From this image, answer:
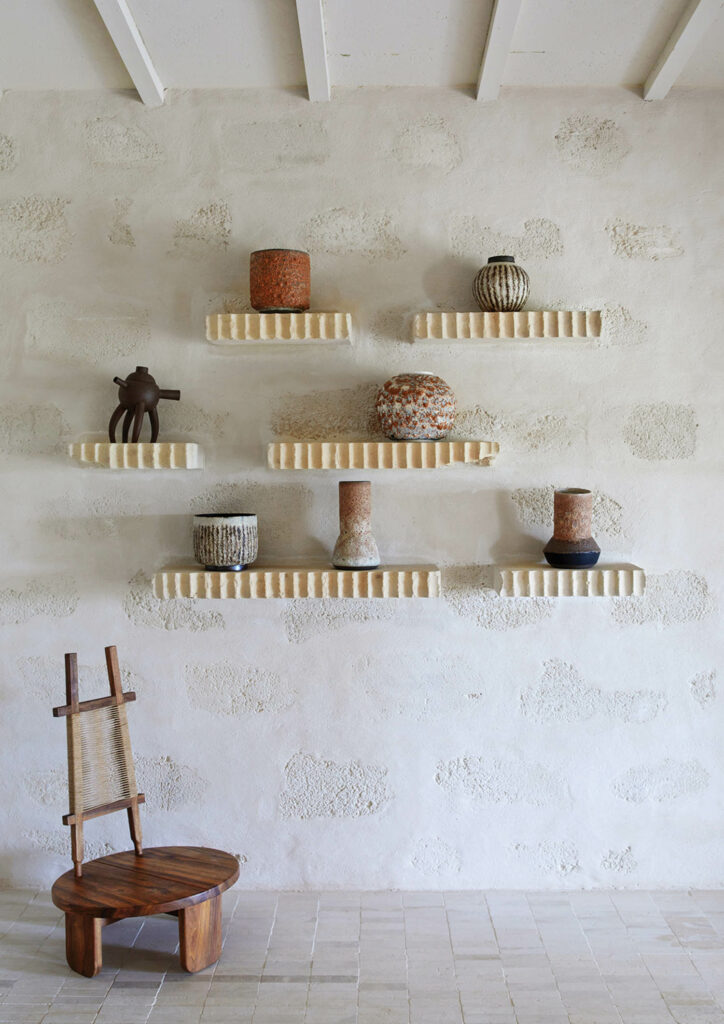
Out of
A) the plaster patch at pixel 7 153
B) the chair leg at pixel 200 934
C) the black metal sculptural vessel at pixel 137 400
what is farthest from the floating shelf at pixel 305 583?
the plaster patch at pixel 7 153

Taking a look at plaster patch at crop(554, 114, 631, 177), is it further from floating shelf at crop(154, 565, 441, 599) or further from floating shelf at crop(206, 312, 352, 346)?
floating shelf at crop(154, 565, 441, 599)

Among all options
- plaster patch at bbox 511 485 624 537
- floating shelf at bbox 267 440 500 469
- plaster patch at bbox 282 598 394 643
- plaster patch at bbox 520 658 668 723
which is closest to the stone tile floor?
plaster patch at bbox 520 658 668 723

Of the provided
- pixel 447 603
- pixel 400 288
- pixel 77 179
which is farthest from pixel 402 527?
pixel 77 179

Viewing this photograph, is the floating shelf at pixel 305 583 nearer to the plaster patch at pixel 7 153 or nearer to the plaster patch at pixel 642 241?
the plaster patch at pixel 642 241

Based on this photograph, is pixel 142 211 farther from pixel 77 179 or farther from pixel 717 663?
pixel 717 663

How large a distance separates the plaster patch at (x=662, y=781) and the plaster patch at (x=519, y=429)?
928 millimetres

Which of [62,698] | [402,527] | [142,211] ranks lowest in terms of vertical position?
[62,698]

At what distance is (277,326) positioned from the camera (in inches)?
90.1

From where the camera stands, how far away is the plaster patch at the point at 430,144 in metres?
2.45

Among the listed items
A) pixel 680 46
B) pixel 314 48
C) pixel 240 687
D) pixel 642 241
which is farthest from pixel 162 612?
pixel 680 46

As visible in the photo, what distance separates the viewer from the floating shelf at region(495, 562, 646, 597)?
2.29 metres

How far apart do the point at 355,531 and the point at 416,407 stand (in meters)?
0.36

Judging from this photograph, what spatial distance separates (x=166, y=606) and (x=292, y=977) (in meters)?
1.00

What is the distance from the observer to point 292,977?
6.79 feet
